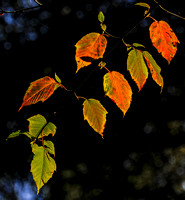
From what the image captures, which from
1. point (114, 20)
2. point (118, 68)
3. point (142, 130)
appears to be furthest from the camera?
point (142, 130)

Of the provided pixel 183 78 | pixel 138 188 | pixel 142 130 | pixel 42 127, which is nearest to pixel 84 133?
pixel 142 130

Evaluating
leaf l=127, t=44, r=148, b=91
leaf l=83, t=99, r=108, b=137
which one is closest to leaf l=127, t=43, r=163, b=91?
leaf l=127, t=44, r=148, b=91

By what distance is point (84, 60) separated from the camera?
1.82 feet

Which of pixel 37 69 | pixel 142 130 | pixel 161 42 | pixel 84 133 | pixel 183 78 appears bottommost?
pixel 142 130

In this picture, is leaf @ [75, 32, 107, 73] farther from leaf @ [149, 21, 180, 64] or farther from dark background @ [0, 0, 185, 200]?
dark background @ [0, 0, 185, 200]

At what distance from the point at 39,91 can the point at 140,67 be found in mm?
277

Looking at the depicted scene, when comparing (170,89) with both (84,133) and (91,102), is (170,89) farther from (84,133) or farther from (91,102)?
(91,102)

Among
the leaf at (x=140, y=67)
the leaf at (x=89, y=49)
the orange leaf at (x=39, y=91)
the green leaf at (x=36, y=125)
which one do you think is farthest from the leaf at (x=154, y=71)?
the green leaf at (x=36, y=125)

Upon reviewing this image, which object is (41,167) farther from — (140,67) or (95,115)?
(140,67)

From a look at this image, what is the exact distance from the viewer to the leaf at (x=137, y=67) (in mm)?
573

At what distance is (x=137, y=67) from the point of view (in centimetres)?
59

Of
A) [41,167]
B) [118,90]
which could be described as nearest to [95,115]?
[118,90]

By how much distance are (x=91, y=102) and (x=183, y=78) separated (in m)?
3.43

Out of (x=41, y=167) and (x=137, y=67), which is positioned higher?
(x=137, y=67)
